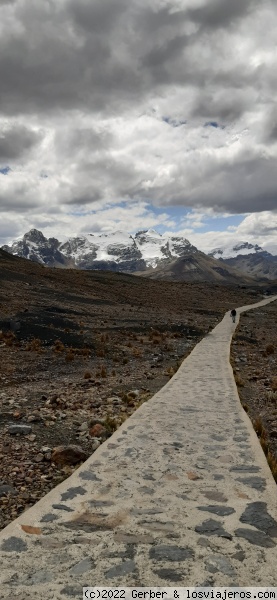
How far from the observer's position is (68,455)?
9.02 m

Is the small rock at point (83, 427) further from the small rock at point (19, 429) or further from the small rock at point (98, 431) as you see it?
the small rock at point (19, 429)

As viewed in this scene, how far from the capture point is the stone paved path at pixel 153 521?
195 inches

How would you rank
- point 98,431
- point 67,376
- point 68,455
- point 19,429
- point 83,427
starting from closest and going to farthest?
point 68,455 → point 19,429 → point 98,431 → point 83,427 → point 67,376

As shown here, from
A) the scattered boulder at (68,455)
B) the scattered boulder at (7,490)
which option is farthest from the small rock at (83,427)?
the scattered boulder at (7,490)

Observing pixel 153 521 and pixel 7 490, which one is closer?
pixel 153 521

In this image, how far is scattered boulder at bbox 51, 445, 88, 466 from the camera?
891 cm

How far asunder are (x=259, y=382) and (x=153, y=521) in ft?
44.3

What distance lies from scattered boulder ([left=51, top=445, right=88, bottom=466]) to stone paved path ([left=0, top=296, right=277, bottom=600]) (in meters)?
0.42

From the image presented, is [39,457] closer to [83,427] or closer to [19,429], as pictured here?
[19,429]

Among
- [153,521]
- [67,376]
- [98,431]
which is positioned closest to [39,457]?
[98,431]

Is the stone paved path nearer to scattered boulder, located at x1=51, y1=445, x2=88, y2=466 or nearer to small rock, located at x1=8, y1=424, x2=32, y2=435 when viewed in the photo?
scattered boulder, located at x1=51, y1=445, x2=88, y2=466

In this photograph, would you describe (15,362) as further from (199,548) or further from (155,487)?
(199,548)

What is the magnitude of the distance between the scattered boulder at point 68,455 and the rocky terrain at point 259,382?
4.02m

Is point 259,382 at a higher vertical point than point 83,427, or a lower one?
lower
